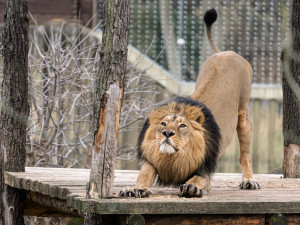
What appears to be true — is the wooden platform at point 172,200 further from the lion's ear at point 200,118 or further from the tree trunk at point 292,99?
the tree trunk at point 292,99

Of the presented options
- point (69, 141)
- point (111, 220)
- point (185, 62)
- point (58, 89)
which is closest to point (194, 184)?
point (111, 220)

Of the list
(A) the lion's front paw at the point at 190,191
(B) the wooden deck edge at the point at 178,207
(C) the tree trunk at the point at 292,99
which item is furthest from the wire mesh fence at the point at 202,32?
(B) the wooden deck edge at the point at 178,207

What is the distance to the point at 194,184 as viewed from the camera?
388 centimetres

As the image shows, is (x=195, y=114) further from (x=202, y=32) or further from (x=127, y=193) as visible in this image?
(x=202, y=32)

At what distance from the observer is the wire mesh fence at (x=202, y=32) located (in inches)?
339

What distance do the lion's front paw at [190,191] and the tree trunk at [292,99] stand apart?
229 centimetres

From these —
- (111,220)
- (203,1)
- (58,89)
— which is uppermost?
(203,1)

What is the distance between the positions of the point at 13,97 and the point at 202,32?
3955mm

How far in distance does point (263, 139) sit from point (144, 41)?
221 cm

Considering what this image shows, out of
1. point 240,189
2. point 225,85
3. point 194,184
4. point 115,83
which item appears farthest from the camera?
point 225,85

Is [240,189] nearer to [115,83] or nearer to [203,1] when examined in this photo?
[115,83]

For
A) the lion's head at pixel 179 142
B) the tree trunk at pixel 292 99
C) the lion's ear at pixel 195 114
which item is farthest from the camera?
the tree trunk at pixel 292 99

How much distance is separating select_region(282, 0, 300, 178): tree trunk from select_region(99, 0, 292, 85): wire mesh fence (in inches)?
107

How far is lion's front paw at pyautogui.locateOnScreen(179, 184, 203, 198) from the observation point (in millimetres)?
3764
